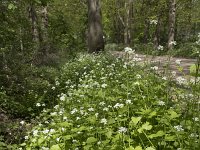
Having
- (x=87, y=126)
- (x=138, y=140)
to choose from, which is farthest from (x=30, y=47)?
(x=138, y=140)

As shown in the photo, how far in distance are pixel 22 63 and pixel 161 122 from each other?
799 cm

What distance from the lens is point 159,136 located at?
4.16 meters

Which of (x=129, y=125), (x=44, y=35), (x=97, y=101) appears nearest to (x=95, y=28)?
(x=44, y=35)

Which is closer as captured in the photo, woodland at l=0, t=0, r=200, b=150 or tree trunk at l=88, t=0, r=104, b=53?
woodland at l=0, t=0, r=200, b=150

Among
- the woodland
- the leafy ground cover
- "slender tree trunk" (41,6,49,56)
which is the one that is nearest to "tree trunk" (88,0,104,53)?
the woodland

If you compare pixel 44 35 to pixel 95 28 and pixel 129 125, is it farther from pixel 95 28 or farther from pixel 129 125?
pixel 129 125

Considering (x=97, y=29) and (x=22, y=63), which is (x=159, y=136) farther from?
(x=97, y=29)

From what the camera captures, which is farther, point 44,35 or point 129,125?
point 44,35

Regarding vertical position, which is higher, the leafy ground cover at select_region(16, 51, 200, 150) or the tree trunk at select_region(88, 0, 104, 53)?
the tree trunk at select_region(88, 0, 104, 53)

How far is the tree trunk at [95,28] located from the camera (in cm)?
1898

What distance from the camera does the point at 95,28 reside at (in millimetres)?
19156

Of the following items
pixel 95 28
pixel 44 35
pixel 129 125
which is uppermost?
pixel 95 28

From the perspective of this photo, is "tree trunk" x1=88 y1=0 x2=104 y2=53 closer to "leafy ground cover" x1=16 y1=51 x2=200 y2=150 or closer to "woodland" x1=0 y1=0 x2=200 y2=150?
"woodland" x1=0 y1=0 x2=200 y2=150

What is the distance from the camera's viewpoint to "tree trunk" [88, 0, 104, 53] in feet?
62.3
